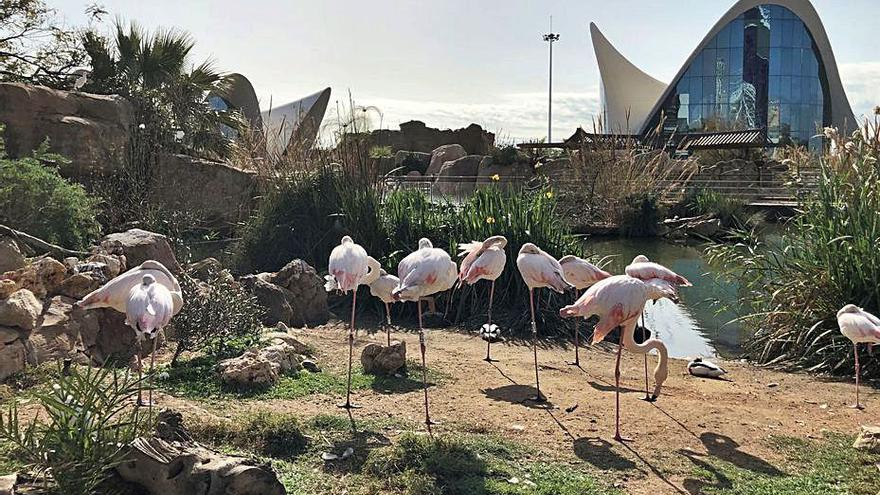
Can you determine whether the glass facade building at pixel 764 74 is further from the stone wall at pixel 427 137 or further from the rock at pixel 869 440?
the rock at pixel 869 440

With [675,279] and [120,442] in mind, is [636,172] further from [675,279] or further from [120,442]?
[120,442]

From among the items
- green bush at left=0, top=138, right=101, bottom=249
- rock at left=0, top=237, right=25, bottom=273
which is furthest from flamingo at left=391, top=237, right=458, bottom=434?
green bush at left=0, top=138, right=101, bottom=249

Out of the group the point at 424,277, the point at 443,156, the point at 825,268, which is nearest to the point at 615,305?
the point at 424,277

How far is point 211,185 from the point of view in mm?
11719

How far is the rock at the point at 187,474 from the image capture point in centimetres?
292

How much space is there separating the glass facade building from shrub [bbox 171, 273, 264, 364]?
1842 inches

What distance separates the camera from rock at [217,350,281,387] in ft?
16.5

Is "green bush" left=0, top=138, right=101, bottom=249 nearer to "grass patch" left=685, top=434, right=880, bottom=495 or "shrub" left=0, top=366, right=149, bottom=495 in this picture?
"shrub" left=0, top=366, right=149, bottom=495

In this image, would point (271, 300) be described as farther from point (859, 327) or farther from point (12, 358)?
point (859, 327)

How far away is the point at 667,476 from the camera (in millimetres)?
3898

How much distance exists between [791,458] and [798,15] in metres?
51.9

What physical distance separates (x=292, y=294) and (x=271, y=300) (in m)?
0.47

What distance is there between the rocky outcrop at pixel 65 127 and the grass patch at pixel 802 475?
9131 millimetres

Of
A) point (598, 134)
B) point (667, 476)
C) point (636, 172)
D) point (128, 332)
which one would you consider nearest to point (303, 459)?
point (667, 476)
